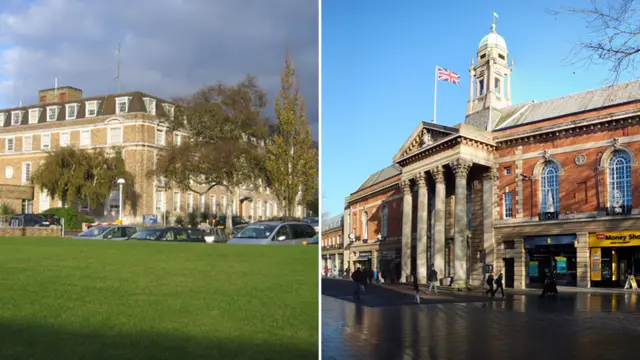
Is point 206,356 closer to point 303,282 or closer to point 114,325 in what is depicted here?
point 114,325

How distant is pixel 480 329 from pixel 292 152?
357 centimetres

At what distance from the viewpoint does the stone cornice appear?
614cm

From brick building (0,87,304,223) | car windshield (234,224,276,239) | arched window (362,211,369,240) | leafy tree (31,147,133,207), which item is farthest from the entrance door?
leafy tree (31,147,133,207)

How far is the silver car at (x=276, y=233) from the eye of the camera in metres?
10.2

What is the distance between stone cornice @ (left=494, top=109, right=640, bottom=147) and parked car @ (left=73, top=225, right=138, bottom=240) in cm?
924

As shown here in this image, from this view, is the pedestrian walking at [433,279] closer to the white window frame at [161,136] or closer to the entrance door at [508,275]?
the entrance door at [508,275]

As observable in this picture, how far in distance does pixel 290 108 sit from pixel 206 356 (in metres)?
3.35

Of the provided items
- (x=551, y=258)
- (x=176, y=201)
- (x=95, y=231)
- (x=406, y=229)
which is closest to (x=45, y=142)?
(x=95, y=231)

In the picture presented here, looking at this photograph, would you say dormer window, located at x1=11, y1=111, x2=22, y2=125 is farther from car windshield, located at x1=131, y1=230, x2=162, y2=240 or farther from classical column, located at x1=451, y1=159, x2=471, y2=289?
classical column, located at x1=451, y1=159, x2=471, y2=289

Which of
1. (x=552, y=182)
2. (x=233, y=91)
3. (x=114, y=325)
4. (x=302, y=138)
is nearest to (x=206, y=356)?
(x=114, y=325)

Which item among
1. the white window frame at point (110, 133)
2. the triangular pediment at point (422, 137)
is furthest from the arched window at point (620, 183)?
the white window frame at point (110, 133)

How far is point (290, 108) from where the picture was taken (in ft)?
23.7

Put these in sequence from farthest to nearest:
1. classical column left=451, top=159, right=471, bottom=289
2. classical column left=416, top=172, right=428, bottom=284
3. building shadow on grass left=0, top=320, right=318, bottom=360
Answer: classical column left=416, top=172, right=428, bottom=284 → classical column left=451, top=159, right=471, bottom=289 → building shadow on grass left=0, top=320, right=318, bottom=360

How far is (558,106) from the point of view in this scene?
715 centimetres
